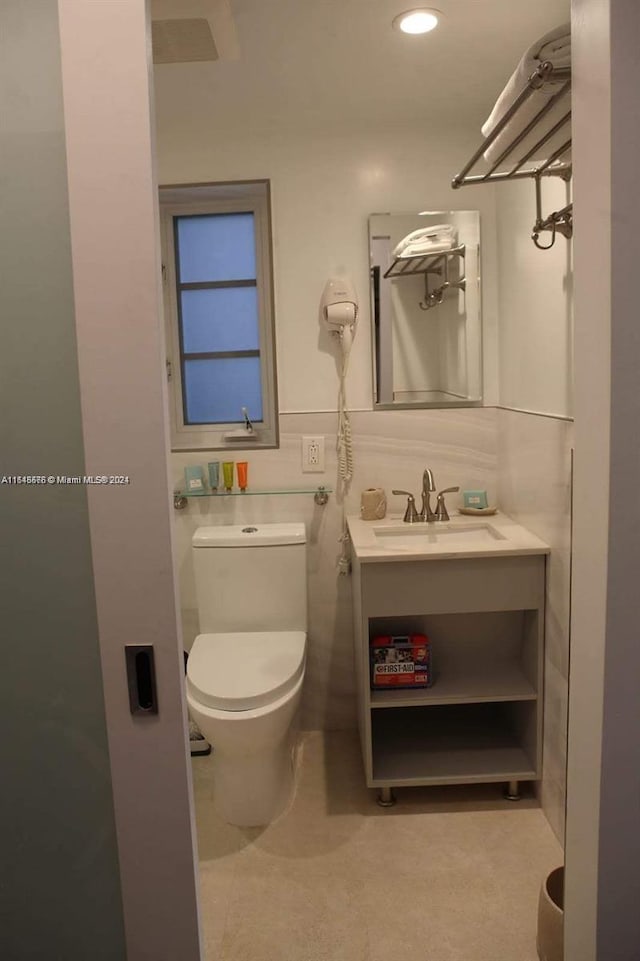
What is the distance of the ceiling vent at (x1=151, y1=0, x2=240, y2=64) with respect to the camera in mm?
1618

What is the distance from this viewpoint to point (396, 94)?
7.64 feet

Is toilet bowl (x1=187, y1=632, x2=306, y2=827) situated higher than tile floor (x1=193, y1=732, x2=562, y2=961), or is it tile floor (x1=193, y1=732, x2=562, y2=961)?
toilet bowl (x1=187, y1=632, x2=306, y2=827)

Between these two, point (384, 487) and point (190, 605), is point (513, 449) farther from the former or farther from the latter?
point (190, 605)

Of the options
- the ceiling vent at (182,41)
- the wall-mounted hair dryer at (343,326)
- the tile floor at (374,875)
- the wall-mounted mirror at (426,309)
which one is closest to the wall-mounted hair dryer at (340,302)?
the wall-mounted hair dryer at (343,326)

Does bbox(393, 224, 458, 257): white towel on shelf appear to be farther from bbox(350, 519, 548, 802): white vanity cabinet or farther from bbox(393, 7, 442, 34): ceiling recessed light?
bbox(350, 519, 548, 802): white vanity cabinet

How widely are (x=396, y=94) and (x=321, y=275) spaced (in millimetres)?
664

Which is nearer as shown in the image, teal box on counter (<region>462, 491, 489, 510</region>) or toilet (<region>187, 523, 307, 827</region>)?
toilet (<region>187, 523, 307, 827</region>)

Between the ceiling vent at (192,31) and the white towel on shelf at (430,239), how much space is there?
36.6 inches

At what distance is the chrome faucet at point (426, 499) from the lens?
250cm

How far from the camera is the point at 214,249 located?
2.78 meters

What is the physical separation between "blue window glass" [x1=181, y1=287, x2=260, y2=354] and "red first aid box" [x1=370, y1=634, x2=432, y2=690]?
1.33 m

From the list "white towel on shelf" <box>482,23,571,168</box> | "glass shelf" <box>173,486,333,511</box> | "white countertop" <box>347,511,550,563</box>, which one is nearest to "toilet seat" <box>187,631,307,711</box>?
"white countertop" <box>347,511,550,563</box>

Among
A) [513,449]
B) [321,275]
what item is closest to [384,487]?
[513,449]

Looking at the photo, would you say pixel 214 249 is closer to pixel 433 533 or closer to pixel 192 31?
pixel 192 31
